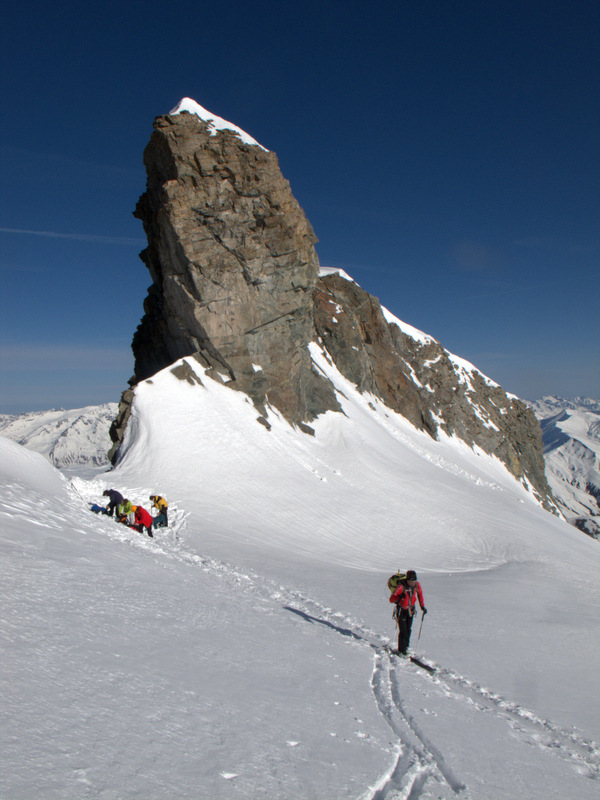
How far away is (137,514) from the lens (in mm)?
14070

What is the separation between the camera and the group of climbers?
1409cm

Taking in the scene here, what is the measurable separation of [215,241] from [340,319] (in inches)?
885

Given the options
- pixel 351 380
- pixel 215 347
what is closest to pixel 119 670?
pixel 215 347

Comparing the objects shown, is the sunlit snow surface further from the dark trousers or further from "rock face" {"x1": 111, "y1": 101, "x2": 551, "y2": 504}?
"rock face" {"x1": 111, "y1": 101, "x2": 551, "y2": 504}

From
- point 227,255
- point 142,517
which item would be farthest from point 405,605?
point 227,255

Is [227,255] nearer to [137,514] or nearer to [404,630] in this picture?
[137,514]

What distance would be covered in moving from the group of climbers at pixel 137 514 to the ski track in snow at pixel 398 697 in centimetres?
140

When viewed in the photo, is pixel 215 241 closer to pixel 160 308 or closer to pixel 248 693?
pixel 160 308

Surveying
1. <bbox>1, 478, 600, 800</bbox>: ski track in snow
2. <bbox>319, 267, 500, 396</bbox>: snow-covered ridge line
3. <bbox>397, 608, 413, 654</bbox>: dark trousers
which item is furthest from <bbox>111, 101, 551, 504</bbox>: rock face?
<bbox>319, 267, 500, 396</bbox>: snow-covered ridge line

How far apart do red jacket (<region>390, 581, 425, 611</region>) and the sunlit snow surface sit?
0.83 metres

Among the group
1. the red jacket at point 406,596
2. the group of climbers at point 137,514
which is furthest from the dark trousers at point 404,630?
the group of climbers at point 137,514

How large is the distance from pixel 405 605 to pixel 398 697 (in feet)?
6.91

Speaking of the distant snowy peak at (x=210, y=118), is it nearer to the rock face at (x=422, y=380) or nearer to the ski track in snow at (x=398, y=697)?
the rock face at (x=422, y=380)

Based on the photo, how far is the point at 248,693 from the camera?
4.87 meters
